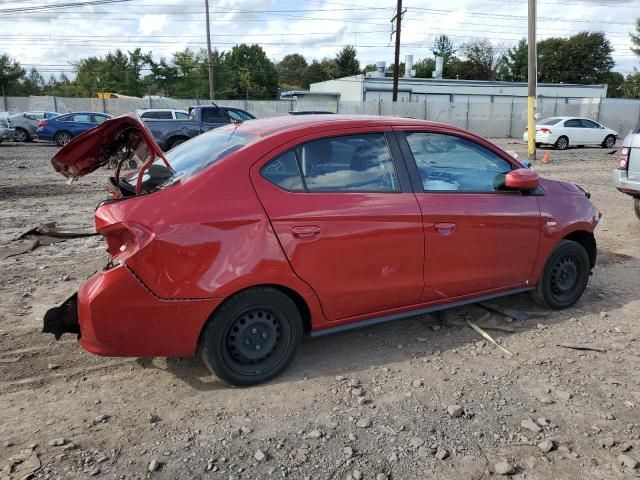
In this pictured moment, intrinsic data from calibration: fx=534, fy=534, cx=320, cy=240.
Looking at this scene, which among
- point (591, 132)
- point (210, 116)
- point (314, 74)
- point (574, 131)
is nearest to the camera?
point (210, 116)

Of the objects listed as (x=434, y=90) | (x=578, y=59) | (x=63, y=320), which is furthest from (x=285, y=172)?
(x=578, y=59)

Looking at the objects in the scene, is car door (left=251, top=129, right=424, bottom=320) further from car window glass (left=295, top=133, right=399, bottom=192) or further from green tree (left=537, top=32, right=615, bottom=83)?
green tree (left=537, top=32, right=615, bottom=83)

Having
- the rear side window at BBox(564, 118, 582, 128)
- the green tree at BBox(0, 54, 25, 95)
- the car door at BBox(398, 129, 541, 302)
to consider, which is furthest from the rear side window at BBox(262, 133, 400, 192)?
the green tree at BBox(0, 54, 25, 95)

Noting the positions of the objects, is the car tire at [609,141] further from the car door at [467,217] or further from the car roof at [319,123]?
the car roof at [319,123]

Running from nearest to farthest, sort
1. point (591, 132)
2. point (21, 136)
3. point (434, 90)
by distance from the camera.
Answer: point (21, 136)
point (591, 132)
point (434, 90)

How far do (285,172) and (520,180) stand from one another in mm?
1902

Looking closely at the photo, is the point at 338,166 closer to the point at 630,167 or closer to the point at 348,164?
the point at 348,164

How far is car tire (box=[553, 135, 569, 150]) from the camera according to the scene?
24.0m

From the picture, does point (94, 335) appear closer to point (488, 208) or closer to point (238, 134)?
point (238, 134)

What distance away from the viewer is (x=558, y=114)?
36.1 metres

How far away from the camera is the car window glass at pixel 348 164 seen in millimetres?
3481

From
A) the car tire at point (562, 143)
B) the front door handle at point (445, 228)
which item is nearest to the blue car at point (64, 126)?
the car tire at point (562, 143)

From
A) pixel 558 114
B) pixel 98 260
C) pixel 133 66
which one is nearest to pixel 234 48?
pixel 133 66

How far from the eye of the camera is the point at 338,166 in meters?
3.58
